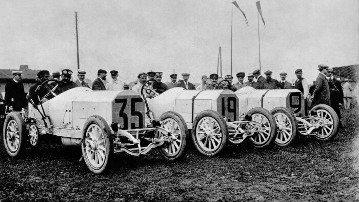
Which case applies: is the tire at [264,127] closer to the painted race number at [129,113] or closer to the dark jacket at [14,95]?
the painted race number at [129,113]

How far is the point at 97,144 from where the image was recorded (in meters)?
5.72

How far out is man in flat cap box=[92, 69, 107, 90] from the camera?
370 inches

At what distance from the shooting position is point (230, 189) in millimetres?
4633

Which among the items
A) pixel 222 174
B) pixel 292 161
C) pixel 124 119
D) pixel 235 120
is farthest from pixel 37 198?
pixel 235 120

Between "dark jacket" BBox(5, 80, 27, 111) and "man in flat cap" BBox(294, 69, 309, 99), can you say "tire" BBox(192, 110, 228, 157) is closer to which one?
"man in flat cap" BBox(294, 69, 309, 99)

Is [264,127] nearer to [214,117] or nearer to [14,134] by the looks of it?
[214,117]

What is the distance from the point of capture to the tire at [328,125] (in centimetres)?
867

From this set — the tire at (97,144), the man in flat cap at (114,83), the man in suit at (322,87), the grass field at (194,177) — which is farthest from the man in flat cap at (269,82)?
the tire at (97,144)

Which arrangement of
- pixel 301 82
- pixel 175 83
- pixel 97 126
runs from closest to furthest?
pixel 97 126 < pixel 175 83 < pixel 301 82

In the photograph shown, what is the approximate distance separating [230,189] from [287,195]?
0.67 meters

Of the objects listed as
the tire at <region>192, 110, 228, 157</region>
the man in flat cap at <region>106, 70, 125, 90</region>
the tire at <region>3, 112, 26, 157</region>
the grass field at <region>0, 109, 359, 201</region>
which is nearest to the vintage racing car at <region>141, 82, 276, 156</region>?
the tire at <region>192, 110, 228, 157</region>

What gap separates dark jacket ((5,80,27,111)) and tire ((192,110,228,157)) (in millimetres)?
5921

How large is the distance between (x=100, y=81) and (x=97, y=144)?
13.2 feet

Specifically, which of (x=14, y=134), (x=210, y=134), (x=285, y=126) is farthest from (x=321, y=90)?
(x=14, y=134)
